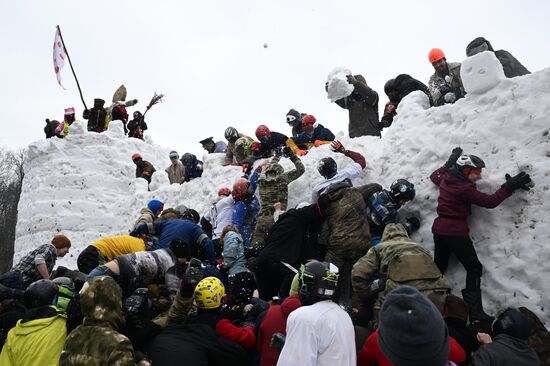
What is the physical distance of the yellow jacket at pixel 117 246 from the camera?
570cm

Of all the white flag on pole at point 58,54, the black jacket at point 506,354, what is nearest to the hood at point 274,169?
the black jacket at point 506,354

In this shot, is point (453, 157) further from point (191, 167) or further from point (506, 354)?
point (191, 167)

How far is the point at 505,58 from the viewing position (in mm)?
6984

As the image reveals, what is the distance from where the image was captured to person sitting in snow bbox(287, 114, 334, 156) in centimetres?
864

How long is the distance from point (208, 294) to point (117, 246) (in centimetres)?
233

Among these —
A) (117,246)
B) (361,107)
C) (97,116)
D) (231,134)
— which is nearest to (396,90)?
(361,107)

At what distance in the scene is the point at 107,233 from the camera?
12.2 meters

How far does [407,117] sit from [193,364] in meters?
4.87

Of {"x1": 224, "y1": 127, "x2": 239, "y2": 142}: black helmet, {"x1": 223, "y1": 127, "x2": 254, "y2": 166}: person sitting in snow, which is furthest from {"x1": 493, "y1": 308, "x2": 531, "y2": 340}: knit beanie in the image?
{"x1": 224, "y1": 127, "x2": 239, "y2": 142}: black helmet

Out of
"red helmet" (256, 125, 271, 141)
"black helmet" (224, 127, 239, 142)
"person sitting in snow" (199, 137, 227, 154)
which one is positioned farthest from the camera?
"person sitting in snow" (199, 137, 227, 154)

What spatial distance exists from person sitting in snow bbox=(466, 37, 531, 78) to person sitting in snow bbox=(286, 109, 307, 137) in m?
3.18

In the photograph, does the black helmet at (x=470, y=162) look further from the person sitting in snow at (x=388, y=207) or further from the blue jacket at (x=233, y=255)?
the blue jacket at (x=233, y=255)

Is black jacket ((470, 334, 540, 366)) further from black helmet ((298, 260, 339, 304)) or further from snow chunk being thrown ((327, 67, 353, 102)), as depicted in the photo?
snow chunk being thrown ((327, 67, 353, 102))

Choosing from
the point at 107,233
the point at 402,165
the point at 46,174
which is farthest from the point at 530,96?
the point at 46,174
